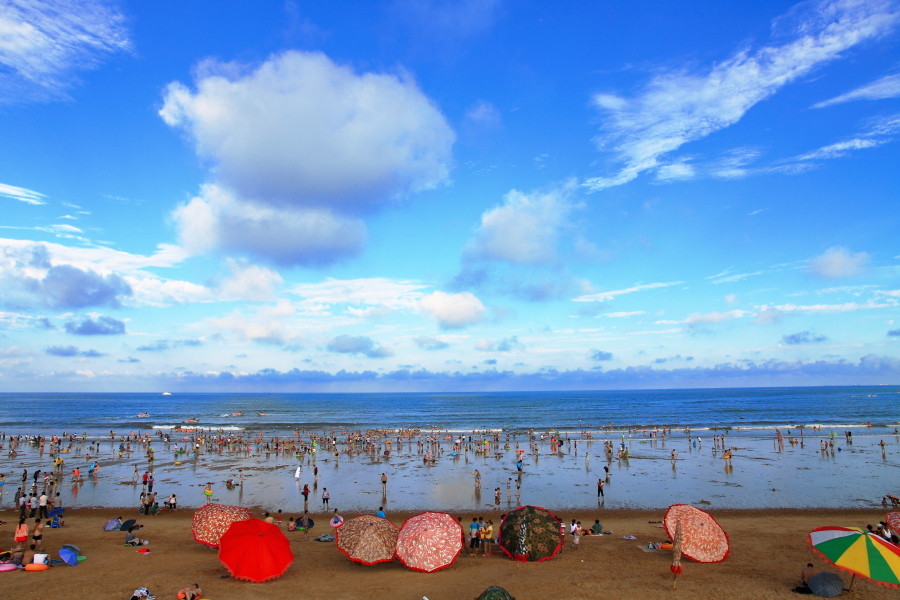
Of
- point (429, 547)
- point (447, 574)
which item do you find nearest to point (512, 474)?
point (447, 574)

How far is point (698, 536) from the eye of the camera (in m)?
17.7

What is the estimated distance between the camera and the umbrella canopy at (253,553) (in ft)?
52.8

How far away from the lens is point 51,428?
269 ft

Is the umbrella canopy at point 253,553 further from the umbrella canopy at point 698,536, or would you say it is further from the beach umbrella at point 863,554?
the beach umbrella at point 863,554

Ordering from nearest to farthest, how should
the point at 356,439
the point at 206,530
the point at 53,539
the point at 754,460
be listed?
the point at 206,530
the point at 53,539
the point at 754,460
the point at 356,439

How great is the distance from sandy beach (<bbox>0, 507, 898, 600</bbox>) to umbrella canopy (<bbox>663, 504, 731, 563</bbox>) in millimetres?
387

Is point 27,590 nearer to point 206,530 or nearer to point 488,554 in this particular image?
point 206,530

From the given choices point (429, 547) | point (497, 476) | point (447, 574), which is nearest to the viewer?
point (429, 547)

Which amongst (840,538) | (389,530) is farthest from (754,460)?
(389,530)

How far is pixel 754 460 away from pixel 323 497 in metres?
34.4

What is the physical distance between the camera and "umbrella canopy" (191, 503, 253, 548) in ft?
65.1

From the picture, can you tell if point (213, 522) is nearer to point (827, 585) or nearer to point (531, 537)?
point (531, 537)

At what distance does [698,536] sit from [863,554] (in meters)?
4.98

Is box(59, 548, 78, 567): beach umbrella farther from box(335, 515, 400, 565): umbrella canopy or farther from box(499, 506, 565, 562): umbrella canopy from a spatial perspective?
box(499, 506, 565, 562): umbrella canopy
